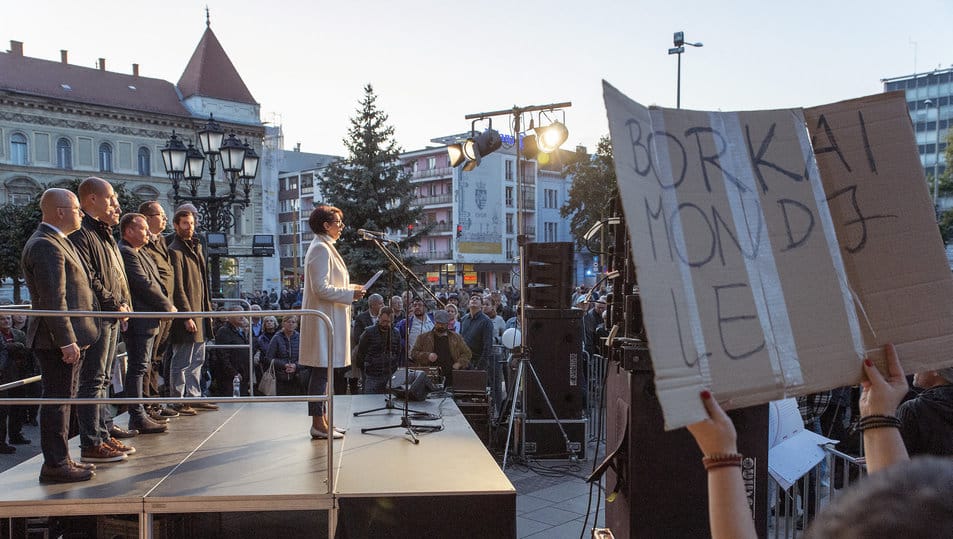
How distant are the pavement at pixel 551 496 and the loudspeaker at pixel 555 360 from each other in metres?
0.68

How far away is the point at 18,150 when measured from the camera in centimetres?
5634

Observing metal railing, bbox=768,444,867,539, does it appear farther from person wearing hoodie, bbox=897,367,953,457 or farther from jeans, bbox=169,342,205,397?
jeans, bbox=169,342,205,397

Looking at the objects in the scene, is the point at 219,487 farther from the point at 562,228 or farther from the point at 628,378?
the point at 562,228

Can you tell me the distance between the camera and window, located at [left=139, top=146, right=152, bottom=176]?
62.7 metres

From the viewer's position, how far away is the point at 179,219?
673 cm

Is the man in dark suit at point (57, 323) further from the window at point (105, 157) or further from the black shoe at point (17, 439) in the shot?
the window at point (105, 157)

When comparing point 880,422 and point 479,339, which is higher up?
point 880,422

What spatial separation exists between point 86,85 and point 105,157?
7.72 metres

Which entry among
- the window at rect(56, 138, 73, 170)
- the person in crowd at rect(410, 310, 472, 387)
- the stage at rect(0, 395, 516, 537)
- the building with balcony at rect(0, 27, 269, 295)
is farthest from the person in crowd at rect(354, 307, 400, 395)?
the window at rect(56, 138, 73, 170)

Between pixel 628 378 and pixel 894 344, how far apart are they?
6.50ft

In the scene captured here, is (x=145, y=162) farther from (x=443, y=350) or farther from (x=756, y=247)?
(x=756, y=247)

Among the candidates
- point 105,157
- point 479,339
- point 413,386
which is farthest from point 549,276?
point 105,157

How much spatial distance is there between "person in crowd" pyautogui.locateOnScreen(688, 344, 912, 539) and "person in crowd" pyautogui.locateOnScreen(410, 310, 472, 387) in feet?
26.4

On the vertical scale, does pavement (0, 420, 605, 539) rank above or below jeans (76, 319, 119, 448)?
below
